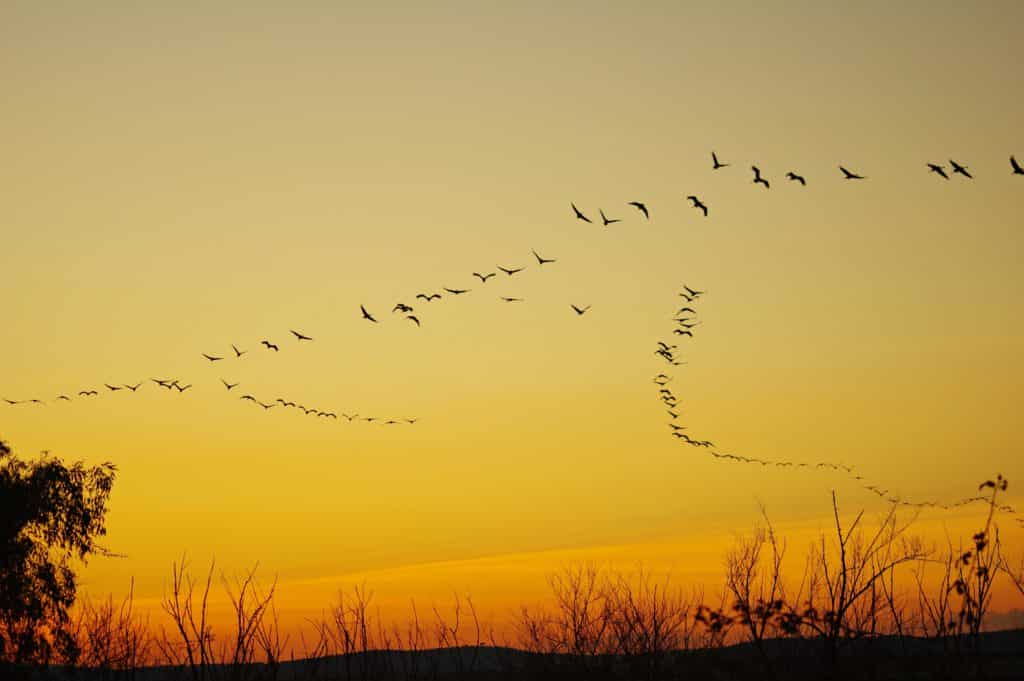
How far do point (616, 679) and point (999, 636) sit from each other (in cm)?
7382

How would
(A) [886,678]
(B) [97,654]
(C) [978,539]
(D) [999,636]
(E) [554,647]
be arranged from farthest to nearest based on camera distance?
(D) [999,636] → (A) [886,678] → (E) [554,647] → (B) [97,654] → (C) [978,539]

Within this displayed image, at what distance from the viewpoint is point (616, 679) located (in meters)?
55.9

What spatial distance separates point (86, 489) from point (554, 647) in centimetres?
1906

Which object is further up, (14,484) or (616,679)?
(14,484)

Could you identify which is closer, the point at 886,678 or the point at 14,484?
the point at 14,484

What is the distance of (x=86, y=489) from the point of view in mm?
49844

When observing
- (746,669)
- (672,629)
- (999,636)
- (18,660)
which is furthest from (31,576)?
(999,636)

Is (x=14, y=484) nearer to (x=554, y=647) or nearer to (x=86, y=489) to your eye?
(x=86, y=489)

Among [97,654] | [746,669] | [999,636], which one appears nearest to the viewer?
[97,654]

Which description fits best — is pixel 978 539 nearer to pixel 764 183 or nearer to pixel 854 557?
pixel 854 557

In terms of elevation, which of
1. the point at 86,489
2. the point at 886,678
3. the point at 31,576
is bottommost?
the point at 886,678

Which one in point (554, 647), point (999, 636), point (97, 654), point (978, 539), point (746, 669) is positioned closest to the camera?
point (978, 539)

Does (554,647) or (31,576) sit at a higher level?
(31,576)

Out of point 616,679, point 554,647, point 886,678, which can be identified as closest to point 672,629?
point 554,647
